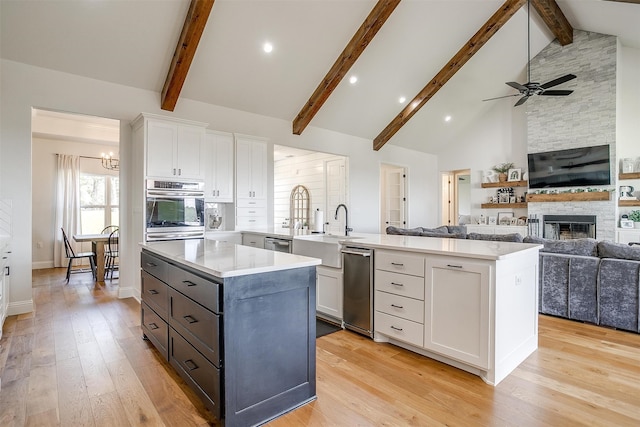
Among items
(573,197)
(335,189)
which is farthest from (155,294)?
(573,197)

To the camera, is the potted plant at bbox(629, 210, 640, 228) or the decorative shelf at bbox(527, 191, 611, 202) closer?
the potted plant at bbox(629, 210, 640, 228)

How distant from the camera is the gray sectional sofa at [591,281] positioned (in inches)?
127

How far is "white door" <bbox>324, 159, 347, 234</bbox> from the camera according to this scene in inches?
295

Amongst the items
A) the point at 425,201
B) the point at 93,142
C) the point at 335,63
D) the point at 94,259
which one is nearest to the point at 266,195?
the point at 335,63

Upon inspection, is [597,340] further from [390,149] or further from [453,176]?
[453,176]

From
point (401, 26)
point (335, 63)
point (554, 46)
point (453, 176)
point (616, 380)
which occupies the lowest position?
point (616, 380)

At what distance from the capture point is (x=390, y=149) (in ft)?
27.2

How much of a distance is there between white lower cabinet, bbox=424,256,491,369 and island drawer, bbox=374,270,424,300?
7 centimetres

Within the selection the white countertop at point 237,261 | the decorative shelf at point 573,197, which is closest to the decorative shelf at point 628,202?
the decorative shelf at point 573,197

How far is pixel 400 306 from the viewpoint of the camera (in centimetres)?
283

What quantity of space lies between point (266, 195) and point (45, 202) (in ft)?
16.1

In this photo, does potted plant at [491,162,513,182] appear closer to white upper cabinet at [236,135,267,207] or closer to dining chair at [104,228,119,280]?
white upper cabinet at [236,135,267,207]

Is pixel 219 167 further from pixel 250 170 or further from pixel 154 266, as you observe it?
pixel 154 266

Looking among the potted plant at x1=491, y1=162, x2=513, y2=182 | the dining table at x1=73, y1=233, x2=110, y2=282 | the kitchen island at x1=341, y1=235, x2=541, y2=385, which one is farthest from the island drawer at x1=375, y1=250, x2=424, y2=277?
the potted plant at x1=491, y1=162, x2=513, y2=182
